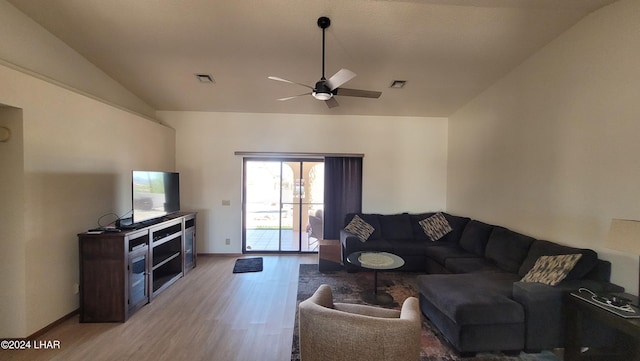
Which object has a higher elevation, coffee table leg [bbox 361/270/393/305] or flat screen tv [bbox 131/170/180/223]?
flat screen tv [bbox 131/170/180/223]

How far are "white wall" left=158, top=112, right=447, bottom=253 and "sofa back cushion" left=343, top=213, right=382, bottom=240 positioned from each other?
0.30 m

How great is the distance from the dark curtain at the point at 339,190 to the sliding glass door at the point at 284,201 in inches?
9.2

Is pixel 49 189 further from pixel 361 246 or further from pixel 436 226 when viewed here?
pixel 436 226

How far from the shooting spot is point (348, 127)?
16.7ft

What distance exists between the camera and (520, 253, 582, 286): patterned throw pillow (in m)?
2.32

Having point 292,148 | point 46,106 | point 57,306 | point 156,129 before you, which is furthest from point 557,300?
point 156,129

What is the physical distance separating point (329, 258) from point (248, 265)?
4.84ft

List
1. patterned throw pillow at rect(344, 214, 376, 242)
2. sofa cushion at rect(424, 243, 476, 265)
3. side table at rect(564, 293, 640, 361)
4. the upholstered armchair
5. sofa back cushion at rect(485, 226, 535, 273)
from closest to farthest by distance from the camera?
1. the upholstered armchair
2. side table at rect(564, 293, 640, 361)
3. sofa back cushion at rect(485, 226, 535, 273)
4. sofa cushion at rect(424, 243, 476, 265)
5. patterned throw pillow at rect(344, 214, 376, 242)

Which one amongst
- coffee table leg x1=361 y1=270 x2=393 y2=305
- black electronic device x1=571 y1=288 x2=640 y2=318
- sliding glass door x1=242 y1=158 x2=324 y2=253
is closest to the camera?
black electronic device x1=571 y1=288 x2=640 y2=318

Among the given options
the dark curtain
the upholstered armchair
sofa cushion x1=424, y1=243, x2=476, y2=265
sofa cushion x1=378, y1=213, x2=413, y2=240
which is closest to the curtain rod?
the dark curtain

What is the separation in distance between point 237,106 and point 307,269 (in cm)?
327

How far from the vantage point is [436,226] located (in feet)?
15.3

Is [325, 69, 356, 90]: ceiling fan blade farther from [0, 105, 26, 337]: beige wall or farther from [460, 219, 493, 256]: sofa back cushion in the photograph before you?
[460, 219, 493, 256]: sofa back cushion

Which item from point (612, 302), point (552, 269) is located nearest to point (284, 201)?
point (552, 269)
